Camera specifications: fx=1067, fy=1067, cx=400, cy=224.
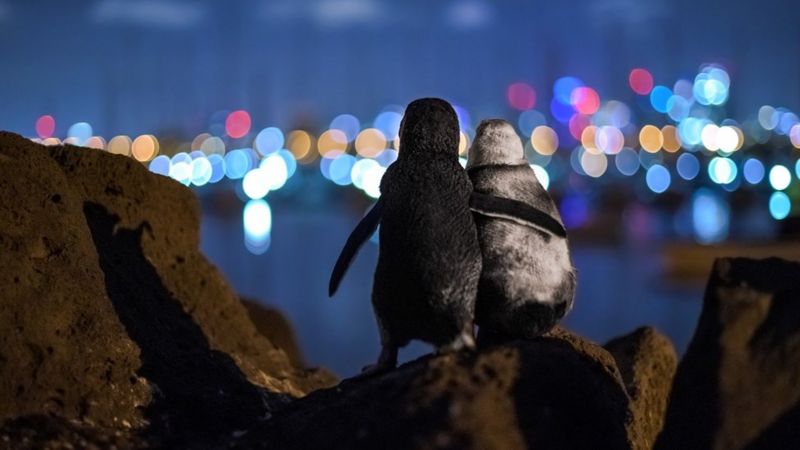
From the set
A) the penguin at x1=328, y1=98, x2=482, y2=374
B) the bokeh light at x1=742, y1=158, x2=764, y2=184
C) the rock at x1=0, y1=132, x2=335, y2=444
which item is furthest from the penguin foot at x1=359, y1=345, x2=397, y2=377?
the bokeh light at x1=742, y1=158, x2=764, y2=184

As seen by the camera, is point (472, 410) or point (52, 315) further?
point (52, 315)

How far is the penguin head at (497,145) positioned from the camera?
16.0ft

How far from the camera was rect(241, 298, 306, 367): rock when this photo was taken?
8.57 metres

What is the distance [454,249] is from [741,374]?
4.01 ft

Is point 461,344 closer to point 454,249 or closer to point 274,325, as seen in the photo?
point 454,249

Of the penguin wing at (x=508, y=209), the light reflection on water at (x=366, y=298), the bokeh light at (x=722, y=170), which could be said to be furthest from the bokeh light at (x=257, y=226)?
the bokeh light at (x=722, y=170)

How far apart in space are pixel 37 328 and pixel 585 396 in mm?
2391

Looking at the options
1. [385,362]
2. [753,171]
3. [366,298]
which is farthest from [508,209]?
[753,171]

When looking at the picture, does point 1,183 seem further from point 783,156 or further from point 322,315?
point 783,156

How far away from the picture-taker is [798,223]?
22.0 meters

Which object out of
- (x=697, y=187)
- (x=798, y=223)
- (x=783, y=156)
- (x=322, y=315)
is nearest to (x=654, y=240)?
(x=798, y=223)

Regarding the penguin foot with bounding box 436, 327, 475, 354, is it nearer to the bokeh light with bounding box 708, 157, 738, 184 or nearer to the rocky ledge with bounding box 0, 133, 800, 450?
the rocky ledge with bounding box 0, 133, 800, 450

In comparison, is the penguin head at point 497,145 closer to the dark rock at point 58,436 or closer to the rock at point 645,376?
the rock at point 645,376

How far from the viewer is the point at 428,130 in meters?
4.58
